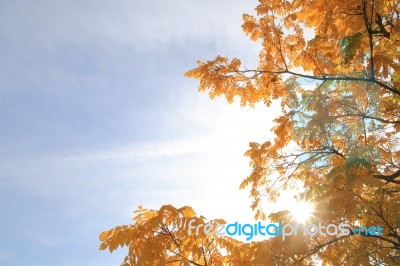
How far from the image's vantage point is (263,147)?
7.69 m

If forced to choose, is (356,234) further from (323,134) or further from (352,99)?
(352,99)

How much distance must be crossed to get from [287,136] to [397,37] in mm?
3037

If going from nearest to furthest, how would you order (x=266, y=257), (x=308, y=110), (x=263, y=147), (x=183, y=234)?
(x=183, y=234) < (x=266, y=257) < (x=308, y=110) < (x=263, y=147)

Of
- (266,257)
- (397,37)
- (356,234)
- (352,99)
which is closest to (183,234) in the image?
(266,257)

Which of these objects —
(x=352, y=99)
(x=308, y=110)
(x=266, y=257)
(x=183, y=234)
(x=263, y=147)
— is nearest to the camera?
(x=183, y=234)

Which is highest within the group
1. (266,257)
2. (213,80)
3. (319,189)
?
(213,80)

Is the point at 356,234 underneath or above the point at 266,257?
above

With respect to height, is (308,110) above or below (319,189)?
above

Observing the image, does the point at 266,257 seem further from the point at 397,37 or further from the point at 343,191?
the point at 397,37

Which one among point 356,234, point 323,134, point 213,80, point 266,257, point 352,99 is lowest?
point 266,257

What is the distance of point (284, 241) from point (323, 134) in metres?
2.39

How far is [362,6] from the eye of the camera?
521 centimetres

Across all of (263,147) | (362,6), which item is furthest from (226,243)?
(362,6)

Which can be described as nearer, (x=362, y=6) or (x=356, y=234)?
(x=362, y=6)
